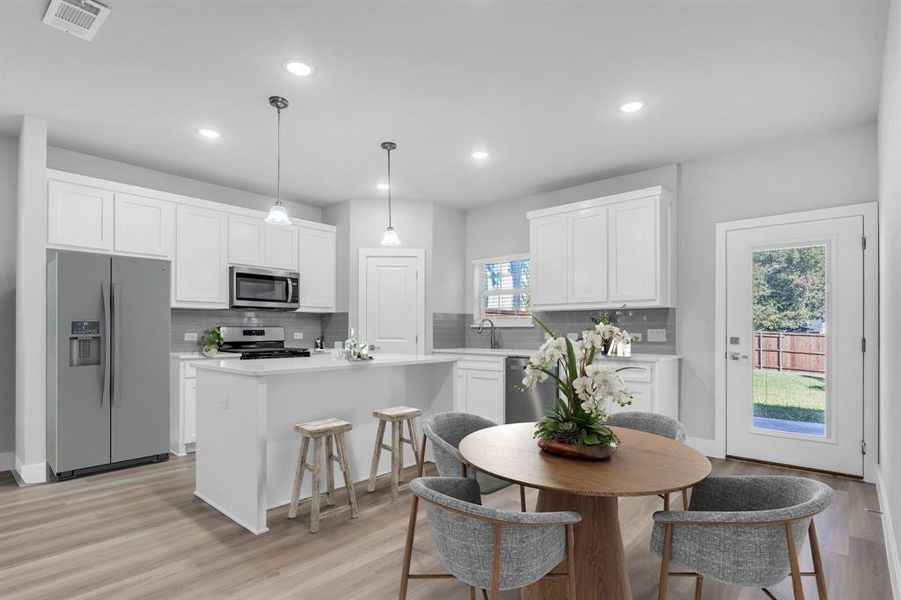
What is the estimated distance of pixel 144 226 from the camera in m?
4.51

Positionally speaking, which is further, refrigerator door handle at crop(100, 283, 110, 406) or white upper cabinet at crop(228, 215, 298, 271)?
white upper cabinet at crop(228, 215, 298, 271)

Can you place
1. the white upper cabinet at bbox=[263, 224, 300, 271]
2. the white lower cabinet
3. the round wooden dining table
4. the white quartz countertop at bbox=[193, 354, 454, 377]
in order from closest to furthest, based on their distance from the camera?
the round wooden dining table, the white quartz countertop at bbox=[193, 354, 454, 377], the white lower cabinet, the white upper cabinet at bbox=[263, 224, 300, 271]

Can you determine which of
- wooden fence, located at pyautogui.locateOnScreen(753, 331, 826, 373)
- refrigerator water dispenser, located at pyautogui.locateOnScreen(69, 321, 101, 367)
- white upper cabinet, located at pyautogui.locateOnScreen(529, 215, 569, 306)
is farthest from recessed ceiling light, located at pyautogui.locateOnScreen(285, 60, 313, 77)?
wooden fence, located at pyautogui.locateOnScreen(753, 331, 826, 373)

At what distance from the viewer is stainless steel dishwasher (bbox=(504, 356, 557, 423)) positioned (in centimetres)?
482

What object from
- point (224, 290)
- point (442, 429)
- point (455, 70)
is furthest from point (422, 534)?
point (224, 290)

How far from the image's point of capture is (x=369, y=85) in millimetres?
3191

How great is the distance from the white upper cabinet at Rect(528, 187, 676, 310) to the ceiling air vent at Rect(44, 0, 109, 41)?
12.7 ft

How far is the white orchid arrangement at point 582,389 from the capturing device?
1.86 m

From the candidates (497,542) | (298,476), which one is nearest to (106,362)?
(298,476)

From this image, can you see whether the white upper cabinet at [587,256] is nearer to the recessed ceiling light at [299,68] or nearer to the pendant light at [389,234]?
the pendant light at [389,234]

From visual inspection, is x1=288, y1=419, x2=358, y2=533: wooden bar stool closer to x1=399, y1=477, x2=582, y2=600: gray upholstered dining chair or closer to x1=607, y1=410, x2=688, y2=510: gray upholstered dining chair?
x1=399, y1=477, x2=582, y2=600: gray upholstered dining chair

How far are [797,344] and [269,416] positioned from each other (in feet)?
13.2

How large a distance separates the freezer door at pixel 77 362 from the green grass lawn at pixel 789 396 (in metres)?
5.32

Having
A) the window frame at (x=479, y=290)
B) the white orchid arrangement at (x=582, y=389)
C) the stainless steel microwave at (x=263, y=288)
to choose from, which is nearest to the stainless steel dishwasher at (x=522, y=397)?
the window frame at (x=479, y=290)
